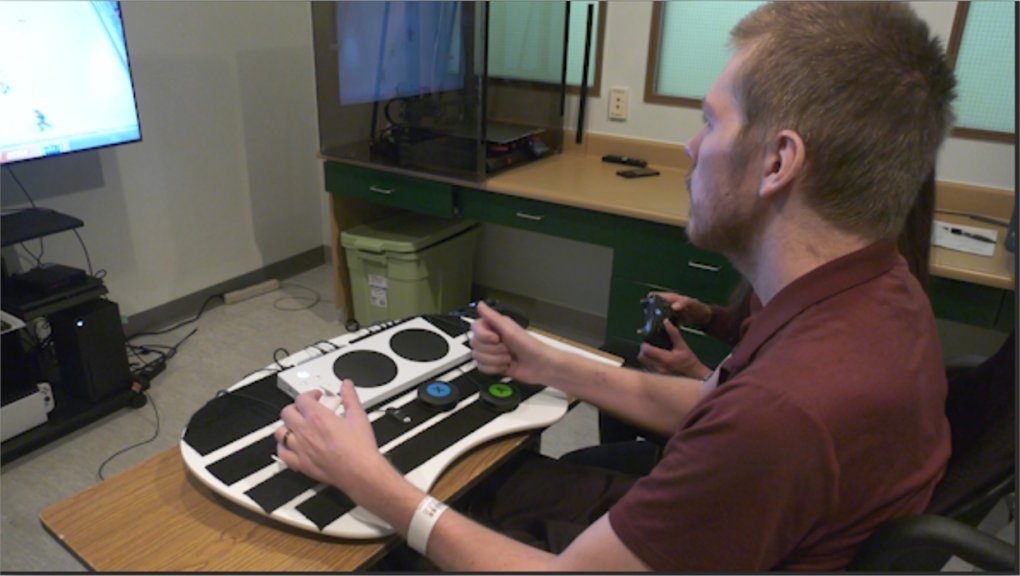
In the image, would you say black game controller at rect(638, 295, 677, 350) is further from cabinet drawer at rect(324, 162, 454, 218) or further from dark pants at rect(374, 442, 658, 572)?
cabinet drawer at rect(324, 162, 454, 218)

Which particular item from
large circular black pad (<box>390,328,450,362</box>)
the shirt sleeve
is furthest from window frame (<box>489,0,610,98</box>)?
the shirt sleeve

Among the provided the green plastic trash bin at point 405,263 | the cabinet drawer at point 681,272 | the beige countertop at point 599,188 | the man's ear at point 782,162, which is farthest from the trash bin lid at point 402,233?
the man's ear at point 782,162

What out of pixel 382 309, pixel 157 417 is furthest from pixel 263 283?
pixel 157 417

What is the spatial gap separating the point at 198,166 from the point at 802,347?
284 centimetres

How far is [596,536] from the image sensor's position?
0.82m

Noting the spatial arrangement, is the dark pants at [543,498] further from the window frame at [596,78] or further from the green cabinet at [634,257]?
the window frame at [596,78]

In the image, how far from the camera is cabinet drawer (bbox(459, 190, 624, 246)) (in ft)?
7.58

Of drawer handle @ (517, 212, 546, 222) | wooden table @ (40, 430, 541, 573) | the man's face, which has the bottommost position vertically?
drawer handle @ (517, 212, 546, 222)

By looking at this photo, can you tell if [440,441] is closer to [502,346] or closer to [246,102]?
[502,346]

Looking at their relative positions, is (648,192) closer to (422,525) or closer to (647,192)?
(647,192)

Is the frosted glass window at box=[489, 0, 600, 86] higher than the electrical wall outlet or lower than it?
higher

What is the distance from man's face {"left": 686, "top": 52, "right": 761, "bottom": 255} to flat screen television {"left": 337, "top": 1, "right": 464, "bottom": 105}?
1821 mm

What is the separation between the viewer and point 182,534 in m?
0.91

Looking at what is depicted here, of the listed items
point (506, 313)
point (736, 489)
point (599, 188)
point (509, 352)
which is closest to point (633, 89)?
point (599, 188)
